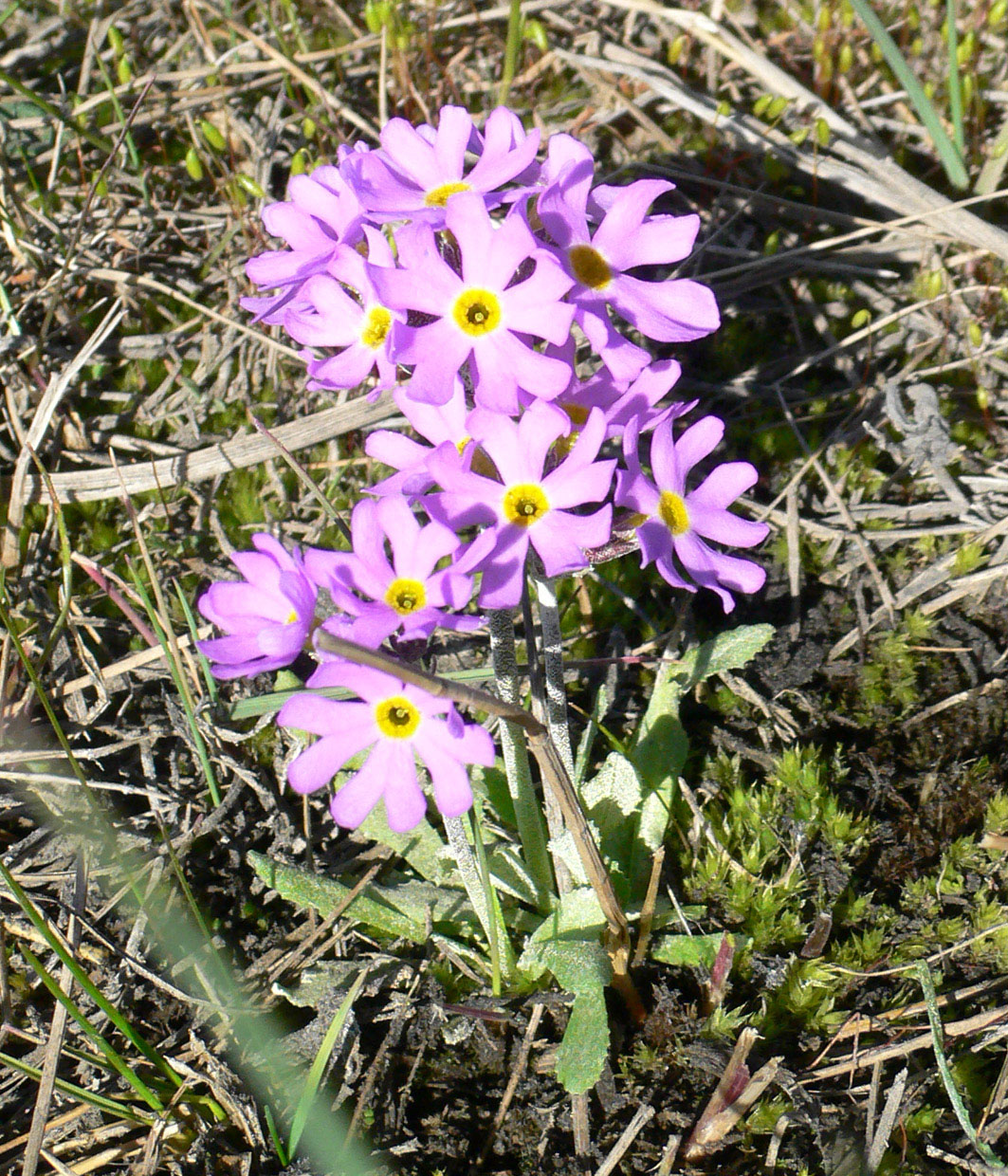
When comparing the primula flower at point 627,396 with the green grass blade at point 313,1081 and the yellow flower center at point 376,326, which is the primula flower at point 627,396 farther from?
the green grass blade at point 313,1081

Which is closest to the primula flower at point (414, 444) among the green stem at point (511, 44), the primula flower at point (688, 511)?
the primula flower at point (688, 511)

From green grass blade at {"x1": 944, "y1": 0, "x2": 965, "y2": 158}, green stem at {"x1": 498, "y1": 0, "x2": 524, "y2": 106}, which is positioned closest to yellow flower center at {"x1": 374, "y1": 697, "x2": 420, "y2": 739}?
green stem at {"x1": 498, "y1": 0, "x2": 524, "y2": 106}

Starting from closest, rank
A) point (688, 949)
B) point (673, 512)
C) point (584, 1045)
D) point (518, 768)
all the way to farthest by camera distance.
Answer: point (673, 512)
point (584, 1045)
point (518, 768)
point (688, 949)

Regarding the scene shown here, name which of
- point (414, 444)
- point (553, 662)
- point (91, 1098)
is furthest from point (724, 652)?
point (91, 1098)

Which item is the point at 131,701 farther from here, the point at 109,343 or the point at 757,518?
the point at 757,518

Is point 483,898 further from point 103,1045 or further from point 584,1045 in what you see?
point 103,1045

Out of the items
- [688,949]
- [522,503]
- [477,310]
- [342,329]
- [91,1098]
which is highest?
[477,310]
